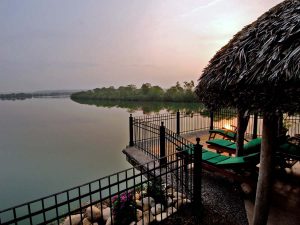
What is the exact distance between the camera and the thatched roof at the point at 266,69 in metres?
2.28

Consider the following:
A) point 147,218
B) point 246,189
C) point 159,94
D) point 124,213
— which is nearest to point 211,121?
point 246,189

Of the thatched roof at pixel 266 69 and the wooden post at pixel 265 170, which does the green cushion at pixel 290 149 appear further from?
the thatched roof at pixel 266 69

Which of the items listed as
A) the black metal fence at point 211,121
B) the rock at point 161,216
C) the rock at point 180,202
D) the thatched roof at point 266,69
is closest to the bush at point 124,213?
the rock at point 161,216

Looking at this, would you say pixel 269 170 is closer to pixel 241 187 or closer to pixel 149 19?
pixel 241 187

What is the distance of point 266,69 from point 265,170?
1535 mm

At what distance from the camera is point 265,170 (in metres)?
3.15

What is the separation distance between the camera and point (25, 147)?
13.0 metres

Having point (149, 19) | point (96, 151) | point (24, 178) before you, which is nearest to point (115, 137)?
point (96, 151)

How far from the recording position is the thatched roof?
2279 mm

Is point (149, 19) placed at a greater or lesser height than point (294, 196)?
greater

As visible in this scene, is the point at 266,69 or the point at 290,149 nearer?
the point at 266,69

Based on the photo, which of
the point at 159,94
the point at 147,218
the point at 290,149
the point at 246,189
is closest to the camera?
the point at 147,218

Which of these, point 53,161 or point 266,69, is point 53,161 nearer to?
point 53,161

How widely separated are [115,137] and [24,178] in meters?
6.61
